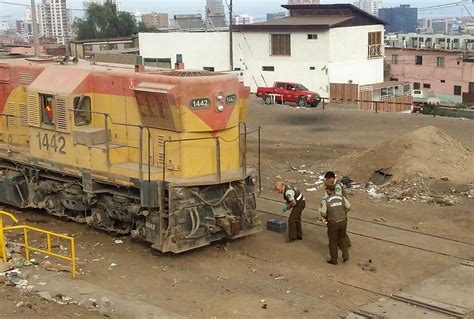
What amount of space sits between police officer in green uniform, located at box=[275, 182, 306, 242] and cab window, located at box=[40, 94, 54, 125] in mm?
4708

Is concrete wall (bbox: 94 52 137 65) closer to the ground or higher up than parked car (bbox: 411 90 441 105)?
higher up

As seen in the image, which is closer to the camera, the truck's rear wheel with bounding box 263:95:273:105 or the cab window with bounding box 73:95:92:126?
the cab window with bounding box 73:95:92:126

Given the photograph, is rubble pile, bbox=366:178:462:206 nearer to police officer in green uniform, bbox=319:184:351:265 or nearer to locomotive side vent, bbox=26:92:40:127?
police officer in green uniform, bbox=319:184:351:265

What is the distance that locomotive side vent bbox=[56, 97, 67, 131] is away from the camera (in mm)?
12852

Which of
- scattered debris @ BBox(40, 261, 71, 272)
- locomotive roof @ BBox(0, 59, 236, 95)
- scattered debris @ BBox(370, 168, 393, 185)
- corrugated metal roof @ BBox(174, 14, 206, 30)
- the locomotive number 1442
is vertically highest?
corrugated metal roof @ BBox(174, 14, 206, 30)

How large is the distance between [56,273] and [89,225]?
7.71 feet

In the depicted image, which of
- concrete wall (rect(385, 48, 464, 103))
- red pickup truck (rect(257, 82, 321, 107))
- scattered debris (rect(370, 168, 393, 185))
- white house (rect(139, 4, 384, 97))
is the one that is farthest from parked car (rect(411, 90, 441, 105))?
scattered debris (rect(370, 168, 393, 185))

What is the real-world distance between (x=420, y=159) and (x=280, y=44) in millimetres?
28005

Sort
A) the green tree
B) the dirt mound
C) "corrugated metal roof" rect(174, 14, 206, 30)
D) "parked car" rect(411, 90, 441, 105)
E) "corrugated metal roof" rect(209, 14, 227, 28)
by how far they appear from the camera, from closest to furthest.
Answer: the dirt mound
"parked car" rect(411, 90, 441, 105)
"corrugated metal roof" rect(174, 14, 206, 30)
"corrugated metal roof" rect(209, 14, 227, 28)
the green tree

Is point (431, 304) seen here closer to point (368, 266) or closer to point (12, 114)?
point (368, 266)

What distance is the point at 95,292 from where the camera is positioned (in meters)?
10.0

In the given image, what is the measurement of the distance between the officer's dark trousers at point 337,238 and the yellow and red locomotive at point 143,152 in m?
1.69

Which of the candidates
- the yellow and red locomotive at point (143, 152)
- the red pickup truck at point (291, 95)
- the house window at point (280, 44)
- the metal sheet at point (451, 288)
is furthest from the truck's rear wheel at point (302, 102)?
the metal sheet at point (451, 288)

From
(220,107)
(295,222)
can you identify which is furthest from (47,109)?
(295,222)
